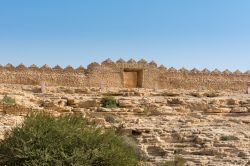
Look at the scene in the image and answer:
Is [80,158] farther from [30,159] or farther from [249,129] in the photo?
[249,129]

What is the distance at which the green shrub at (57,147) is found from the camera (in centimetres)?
1196

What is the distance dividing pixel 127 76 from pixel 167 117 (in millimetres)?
9368

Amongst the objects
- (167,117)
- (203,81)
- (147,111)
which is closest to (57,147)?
(167,117)

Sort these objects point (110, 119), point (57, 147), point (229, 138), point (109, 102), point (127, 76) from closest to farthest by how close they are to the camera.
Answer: point (57, 147)
point (229, 138)
point (110, 119)
point (109, 102)
point (127, 76)

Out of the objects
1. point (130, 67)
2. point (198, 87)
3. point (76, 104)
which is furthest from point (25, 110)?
point (198, 87)

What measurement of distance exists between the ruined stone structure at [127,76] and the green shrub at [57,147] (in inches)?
543

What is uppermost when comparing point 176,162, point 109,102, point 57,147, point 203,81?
point 203,81

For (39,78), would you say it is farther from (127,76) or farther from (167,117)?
(167,117)

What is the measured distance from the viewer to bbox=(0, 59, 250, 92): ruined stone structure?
27.3 metres

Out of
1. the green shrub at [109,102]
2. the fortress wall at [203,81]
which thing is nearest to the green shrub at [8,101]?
the green shrub at [109,102]

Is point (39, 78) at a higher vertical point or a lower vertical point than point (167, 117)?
higher

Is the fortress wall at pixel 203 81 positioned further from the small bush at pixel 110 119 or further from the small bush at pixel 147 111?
the small bush at pixel 110 119

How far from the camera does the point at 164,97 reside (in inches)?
910

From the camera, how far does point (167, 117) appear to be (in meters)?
19.8
